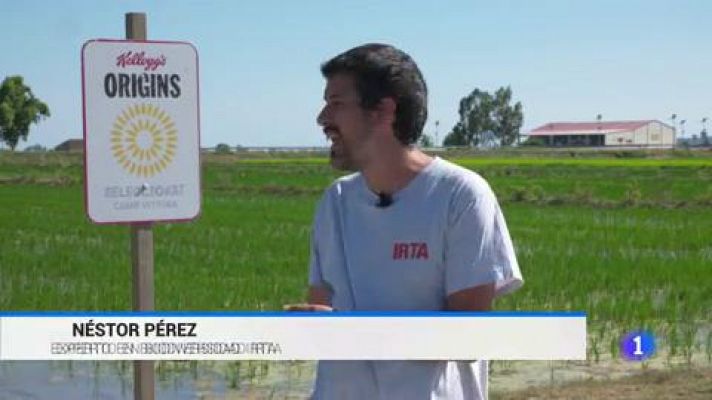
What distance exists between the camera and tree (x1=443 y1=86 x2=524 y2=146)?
91312mm

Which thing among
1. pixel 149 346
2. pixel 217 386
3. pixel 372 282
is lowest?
pixel 217 386

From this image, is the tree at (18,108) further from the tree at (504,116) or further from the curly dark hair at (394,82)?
the curly dark hair at (394,82)

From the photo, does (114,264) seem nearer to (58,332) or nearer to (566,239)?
(566,239)

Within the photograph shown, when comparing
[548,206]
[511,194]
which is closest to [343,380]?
[548,206]

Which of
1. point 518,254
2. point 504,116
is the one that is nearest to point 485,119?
point 504,116

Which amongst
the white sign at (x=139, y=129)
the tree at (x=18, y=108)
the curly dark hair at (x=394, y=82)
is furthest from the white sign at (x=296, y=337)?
the tree at (x=18, y=108)

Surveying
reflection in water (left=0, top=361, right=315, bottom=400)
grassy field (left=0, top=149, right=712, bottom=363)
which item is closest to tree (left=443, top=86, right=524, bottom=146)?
grassy field (left=0, top=149, right=712, bottom=363)

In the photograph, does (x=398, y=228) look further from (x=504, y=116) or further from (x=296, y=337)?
(x=504, y=116)

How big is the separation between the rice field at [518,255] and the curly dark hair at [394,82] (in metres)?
5.41

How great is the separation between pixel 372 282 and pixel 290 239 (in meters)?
13.5

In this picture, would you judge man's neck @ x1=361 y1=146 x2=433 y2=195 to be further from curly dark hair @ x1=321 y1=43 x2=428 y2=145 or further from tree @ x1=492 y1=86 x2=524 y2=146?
tree @ x1=492 y1=86 x2=524 y2=146

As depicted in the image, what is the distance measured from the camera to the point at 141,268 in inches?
123

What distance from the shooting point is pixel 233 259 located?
12.8 metres

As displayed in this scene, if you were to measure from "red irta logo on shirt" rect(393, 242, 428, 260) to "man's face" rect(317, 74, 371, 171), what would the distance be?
0.56 feet
